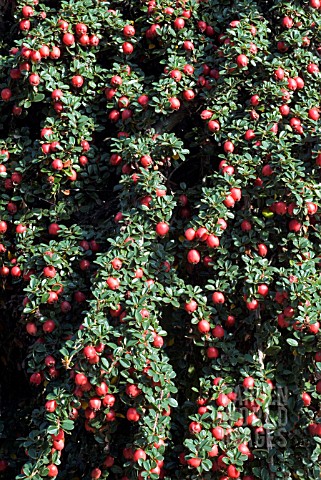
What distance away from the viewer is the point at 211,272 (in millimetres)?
2594

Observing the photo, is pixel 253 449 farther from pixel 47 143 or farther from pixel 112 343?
pixel 47 143

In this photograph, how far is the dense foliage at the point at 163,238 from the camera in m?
2.32

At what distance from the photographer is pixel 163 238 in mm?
2574

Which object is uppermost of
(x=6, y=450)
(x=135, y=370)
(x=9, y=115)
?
(x=9, y=115)

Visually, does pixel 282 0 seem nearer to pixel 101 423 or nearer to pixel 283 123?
pixel 283 123

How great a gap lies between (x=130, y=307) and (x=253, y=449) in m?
0.61

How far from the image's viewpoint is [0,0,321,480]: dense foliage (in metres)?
2.32

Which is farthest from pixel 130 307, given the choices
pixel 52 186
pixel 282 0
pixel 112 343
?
pixel 282 0

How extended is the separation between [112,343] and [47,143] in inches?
31.1

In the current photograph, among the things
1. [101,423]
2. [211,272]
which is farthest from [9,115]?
[101,423]

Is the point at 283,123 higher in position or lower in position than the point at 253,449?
higher

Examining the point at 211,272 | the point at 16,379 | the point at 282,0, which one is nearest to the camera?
the point at 211,272

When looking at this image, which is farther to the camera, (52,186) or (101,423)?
(52,186)

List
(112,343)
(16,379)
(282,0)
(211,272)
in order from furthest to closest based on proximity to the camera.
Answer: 1. (16,379)
2. (282,0)
3. (211,272)
4. (112,343)
